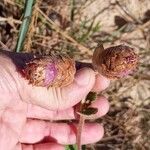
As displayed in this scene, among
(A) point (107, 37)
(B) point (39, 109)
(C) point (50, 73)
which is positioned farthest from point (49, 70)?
(A) point (107, 37)

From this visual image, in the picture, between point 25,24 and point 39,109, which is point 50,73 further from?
point 25,24

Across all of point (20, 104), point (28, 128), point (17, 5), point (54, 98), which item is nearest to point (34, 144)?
point (28, 128)

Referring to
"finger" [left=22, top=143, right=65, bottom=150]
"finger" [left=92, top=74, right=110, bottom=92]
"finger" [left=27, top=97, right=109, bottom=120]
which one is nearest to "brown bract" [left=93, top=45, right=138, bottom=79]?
"finger" [left=92, top=74, right=110, bottom=92]

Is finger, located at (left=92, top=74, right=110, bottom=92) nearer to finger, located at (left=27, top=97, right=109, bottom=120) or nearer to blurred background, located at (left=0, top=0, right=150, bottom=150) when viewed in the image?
finger, located at (left=27, top=97, right=109, bottom=120)

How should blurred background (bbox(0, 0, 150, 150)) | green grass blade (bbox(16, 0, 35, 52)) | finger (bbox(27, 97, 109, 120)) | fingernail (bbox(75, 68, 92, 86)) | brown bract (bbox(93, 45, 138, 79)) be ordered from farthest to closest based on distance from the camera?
1. blurred background (bbox(0, 0, 150, 150))
2. green grass blade (bbox(16, 0, 35, 52))
3. finger (bbox(27, 97, 109, 120))
4. fingernail (bbox(75, 68, 92, 86))
5. brown bract (bbox(93, 45, 138, 79))

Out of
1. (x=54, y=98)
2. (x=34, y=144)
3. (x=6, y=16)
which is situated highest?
(x=6, y=16)

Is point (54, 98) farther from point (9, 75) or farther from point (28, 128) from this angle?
point (28, 128)

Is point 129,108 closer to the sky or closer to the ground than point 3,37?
closer to the ground
